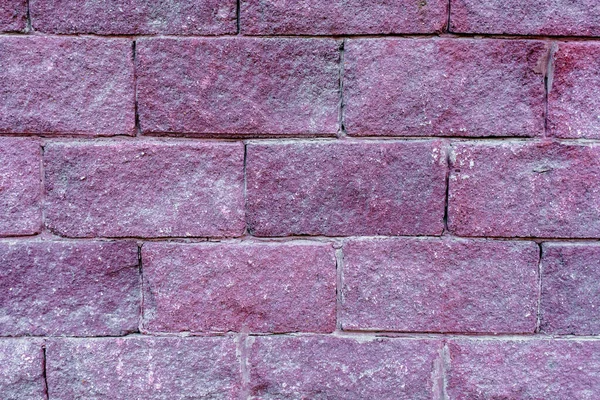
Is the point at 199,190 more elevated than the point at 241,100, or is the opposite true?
the point at 241,100

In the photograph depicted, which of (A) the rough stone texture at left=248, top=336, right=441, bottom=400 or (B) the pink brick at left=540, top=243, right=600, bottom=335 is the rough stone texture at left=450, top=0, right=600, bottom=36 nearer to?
(B) the pink brick at left=540, top=243, right=600, bottom=335

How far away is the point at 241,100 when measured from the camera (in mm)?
1225

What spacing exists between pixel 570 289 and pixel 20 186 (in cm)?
154

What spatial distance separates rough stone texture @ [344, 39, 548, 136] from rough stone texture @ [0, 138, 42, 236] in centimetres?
86

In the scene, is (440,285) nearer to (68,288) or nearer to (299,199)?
(299,199)

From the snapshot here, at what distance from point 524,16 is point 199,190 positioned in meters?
0.98

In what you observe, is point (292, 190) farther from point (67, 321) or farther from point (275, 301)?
point (67, 321)

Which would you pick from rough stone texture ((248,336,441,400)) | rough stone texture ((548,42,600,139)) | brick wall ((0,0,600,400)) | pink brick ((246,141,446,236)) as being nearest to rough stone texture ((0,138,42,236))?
brick wall ((0,0,600,400))

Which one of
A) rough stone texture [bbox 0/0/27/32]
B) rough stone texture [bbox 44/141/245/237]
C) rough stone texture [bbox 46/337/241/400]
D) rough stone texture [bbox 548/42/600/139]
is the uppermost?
rough stone texture [bbox 0/0/27/32]

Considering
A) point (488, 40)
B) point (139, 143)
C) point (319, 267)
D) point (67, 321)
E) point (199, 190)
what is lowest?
point (67, 321)

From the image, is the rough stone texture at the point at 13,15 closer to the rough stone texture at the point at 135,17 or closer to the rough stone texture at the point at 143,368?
the rough stone texture at the point at 135,17

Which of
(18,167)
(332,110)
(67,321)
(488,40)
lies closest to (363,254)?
(332,110)

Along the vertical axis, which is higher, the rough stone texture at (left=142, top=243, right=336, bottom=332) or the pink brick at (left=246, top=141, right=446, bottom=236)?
the pink brick at (left=246, top=141, right=446, bottom=236)

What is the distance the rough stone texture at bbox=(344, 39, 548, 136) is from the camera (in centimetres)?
121
